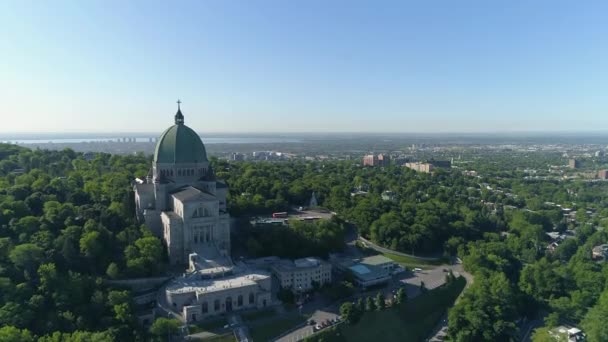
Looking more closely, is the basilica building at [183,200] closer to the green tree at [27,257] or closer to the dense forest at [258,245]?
the dense forest at [258,245]

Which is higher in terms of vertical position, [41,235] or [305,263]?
[41,235]

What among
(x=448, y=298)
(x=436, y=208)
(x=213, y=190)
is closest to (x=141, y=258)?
(x=213, y=190)

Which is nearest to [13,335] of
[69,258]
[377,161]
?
[69,258]

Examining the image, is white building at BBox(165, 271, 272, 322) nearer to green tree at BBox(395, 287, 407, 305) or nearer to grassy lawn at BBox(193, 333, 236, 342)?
grassy lawn at BBox(193, 333, 236, 342)

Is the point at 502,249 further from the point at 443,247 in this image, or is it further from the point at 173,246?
the point at 173,246

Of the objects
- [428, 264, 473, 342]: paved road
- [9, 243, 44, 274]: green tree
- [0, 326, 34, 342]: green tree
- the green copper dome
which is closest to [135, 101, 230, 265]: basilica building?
the green copper dome
